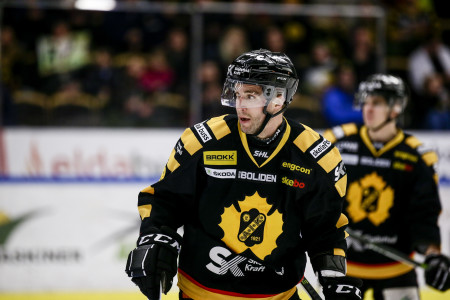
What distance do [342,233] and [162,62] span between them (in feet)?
11.5

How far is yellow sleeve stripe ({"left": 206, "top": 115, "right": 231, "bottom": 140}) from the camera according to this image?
8.79 ft

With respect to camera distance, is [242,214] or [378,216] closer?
[242,214]

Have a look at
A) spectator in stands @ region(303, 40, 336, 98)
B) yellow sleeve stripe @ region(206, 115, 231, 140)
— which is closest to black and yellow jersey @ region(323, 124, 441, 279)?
yellow sleeve stripe @ region(206, 115, 231, 140)

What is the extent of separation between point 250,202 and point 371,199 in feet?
4.77

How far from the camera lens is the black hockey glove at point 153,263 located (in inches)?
96.5

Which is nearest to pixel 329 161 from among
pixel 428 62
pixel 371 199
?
pixel 371 199

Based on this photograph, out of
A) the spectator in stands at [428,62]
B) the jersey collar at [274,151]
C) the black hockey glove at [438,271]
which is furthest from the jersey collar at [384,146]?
the spectator in stands at [428,62]

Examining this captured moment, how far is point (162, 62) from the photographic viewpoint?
5.88 m

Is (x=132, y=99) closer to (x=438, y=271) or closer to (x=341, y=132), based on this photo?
(x=341, y=132)

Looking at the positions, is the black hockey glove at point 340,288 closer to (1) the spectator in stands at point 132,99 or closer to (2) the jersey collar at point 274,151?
(2) the jersey collar at point 274,151

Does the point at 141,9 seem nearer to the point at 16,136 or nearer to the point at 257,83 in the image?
the point at 16,136

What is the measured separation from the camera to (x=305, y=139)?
8.94 ft

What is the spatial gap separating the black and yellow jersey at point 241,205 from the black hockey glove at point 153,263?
0.09m

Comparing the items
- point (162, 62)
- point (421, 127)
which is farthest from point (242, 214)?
point (421, 127)
